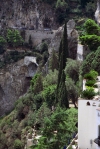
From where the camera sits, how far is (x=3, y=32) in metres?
68.4

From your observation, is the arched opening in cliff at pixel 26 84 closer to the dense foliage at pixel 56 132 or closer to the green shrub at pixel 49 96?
the green shrub at pixel 49 96

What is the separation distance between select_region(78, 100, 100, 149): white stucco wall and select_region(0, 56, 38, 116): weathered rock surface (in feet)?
129

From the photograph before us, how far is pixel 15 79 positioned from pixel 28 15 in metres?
12.0

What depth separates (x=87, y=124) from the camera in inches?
930

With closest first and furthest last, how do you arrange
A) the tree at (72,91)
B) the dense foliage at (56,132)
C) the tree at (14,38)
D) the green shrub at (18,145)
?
the dense foliage at (56,132)
the tree at (72,91)
the green shrub at (18,145)
the tree at (14,38)

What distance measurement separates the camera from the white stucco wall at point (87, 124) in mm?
23203

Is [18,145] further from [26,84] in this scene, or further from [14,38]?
[14,38]

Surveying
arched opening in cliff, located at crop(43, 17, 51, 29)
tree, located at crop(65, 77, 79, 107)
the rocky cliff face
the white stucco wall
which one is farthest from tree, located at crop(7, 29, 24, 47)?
the white stucco wall

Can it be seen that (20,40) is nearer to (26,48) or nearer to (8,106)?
(26,48)

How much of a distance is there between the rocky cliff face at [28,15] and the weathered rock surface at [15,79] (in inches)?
333

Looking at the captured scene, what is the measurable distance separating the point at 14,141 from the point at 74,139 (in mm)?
20630

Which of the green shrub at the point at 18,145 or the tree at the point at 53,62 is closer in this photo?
the green shrub at the point at 18,145

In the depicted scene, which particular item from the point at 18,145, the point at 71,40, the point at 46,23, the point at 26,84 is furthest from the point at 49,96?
the point at 46,23

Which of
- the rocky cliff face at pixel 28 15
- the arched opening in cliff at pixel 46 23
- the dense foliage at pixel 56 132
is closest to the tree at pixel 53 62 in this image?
the rocky cliff face at pixel 28 15
